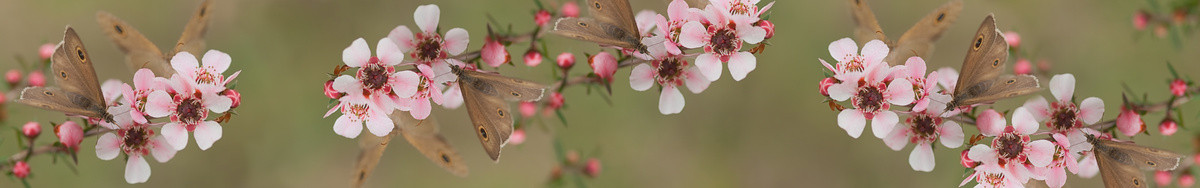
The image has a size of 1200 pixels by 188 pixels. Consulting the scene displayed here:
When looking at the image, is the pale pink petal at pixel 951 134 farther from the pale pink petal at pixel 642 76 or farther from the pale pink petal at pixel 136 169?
the pale pink petal at pixel 136 169

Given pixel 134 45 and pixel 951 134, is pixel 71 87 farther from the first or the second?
pixel 951 134

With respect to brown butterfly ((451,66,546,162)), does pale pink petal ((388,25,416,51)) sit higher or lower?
higher

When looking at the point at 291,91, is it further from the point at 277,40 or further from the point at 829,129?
the point at 829,129

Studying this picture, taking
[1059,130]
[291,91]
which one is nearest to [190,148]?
[291,91]

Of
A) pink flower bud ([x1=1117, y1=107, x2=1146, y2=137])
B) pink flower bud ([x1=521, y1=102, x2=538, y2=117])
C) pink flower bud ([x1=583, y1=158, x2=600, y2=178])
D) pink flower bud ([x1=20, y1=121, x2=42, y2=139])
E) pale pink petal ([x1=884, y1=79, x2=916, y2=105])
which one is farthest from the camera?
pink flower bud ([x1=583, y1=158, x2=600, y2=178])

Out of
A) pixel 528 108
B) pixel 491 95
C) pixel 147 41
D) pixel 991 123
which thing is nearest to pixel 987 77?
pixel 991 123

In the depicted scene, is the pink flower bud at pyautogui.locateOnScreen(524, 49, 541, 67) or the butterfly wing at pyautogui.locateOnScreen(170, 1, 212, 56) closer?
the butterfly wing at pyautogui.locateOnScreen(170, 1, 212, 56)

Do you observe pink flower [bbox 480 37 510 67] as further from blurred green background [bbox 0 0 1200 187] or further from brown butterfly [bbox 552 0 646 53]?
blurred green background [bbox 0 0 1200 187]

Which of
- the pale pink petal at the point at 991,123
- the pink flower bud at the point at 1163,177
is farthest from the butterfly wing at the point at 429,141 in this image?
the pink flower bud at the point at 1163,177

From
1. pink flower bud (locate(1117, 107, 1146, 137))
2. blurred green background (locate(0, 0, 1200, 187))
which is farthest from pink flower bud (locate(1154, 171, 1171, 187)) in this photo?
pink flower bud (locate(1117, 107, 1146, 137))
